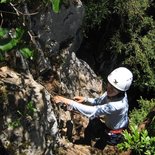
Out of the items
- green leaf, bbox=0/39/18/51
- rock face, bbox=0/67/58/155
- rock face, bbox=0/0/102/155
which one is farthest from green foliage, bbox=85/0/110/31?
green leaf, bbox=0/39/18/51

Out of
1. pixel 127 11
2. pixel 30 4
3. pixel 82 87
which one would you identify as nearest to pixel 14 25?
pixel 30 4

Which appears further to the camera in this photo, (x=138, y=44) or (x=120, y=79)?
(x=138, y=44)

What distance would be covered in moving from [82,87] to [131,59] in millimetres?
3584

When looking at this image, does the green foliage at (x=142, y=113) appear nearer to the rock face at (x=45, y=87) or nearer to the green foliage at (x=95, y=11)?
the rock face at (x=45, y=87)

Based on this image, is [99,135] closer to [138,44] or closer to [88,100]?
[88,100]

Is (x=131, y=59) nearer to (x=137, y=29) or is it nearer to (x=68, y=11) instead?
(x=137, y=29)

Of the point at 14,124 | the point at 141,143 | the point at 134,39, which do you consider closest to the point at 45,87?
the point at 14,124

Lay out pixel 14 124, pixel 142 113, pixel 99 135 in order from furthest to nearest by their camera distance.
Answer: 1. pixel 142 113
2. pixel 99 135
3. pixel 14 124

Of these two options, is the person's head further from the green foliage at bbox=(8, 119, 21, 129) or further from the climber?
the green foliage at bbox=(8, 119, 21, 129)

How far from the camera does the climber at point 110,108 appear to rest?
6.48 metres

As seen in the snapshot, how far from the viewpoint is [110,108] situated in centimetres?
656

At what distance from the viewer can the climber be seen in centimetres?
648

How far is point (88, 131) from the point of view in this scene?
7465mm

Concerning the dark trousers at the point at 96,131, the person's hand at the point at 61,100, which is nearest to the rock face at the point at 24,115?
the person's hand at the point at 61,100
